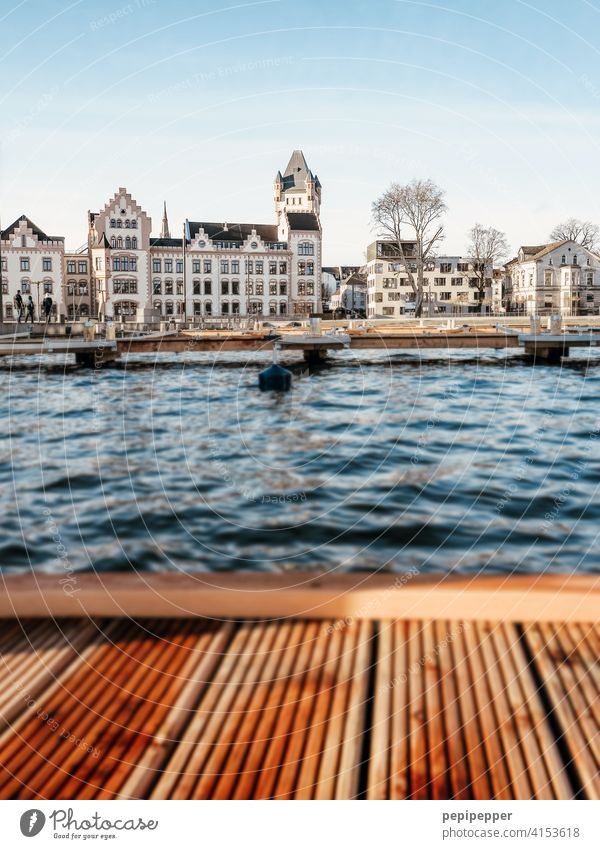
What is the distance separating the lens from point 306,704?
3605mm

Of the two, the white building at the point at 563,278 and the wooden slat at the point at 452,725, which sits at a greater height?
the white building at the point at 563,278

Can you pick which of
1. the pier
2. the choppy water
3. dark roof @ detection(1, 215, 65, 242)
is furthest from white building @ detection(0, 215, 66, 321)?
the choppy water

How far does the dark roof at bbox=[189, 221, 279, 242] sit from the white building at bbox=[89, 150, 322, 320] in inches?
5.2

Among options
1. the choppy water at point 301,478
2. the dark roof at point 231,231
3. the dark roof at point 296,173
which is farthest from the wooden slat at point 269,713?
the dark roof at point 296,173

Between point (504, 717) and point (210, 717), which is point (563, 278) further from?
point (210, 717)

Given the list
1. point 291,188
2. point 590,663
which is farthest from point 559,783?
point 291,188

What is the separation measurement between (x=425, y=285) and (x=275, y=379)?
91307 millimetres

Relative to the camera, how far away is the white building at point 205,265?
88.9 meters

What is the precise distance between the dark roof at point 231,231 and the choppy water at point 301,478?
75.0 m

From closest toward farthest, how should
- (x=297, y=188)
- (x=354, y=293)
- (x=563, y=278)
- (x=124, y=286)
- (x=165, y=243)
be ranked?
(x=124, y=286), (x=165, y=243), (x=563, y=278), (x=297, y=188), (x=354, y=293)

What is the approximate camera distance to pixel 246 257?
96.1m

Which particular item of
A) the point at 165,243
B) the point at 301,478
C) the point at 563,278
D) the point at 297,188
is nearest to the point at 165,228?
the point at 297,188

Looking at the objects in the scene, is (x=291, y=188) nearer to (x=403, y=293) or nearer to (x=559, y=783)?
(x=403, y=293)

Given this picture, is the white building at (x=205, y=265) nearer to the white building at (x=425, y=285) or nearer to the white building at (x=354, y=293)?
the white building at (x=425, y=285)
